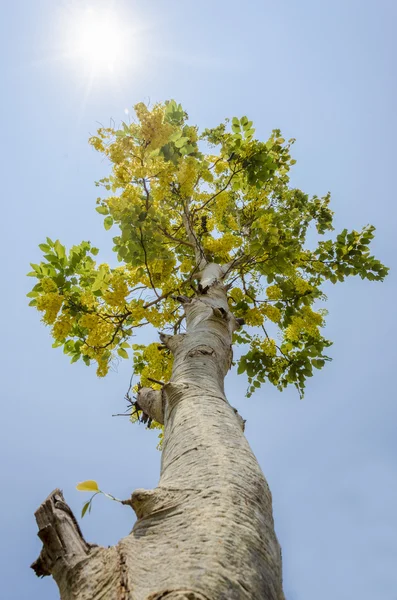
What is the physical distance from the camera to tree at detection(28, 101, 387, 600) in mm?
1027

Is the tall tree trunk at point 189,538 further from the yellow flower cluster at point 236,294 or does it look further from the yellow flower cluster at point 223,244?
the yellow flower cluster at point 236,294

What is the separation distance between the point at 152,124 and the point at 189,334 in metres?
2.23

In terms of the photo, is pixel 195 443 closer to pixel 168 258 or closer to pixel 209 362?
pixel 209 362

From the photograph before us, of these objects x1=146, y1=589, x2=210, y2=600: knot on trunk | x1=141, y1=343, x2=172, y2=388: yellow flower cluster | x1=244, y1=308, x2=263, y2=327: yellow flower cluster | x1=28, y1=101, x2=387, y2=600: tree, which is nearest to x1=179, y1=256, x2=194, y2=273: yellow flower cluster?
x1=28, y1=101, x2=387, y2=600: tree

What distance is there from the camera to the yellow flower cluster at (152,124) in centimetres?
384

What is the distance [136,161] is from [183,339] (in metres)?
2.09

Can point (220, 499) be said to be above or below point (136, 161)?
below

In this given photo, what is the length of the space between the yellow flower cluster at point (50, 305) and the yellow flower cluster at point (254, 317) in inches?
98.0

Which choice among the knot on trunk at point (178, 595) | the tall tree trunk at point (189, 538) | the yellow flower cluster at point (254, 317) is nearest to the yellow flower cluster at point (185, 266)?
the yellow flower cluster at point (254, 317)

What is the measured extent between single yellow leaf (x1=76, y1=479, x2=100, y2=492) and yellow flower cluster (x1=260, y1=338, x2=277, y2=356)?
14.3 feet

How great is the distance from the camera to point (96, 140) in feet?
13.6

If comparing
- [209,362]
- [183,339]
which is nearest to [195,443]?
[209,362]

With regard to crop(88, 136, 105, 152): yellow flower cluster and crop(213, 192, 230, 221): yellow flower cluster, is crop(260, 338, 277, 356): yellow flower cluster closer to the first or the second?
crop(213, 192, 230, 221): yellow flower cluster

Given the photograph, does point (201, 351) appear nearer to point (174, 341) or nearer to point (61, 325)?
point (174, 341)
